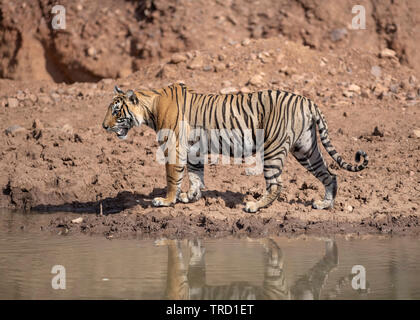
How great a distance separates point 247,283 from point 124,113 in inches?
145

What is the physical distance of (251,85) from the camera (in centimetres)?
1298

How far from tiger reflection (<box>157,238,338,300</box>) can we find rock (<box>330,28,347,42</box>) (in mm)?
8022

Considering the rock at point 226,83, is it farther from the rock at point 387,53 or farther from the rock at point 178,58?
the rock at point 387,53

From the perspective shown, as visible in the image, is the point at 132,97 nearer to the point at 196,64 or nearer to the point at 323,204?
the point at 323,204

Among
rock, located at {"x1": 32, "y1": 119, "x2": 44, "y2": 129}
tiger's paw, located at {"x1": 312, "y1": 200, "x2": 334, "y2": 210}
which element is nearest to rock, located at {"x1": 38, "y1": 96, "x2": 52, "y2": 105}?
rock, located at {"x1": 32, "y1": 119, "x2": 44, "y2": 129}

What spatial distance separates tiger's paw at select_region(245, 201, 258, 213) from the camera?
844 cm

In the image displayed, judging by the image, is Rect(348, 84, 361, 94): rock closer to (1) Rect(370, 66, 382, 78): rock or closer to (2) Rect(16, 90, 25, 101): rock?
(1) Rect(370, 66, 382, 78): rock

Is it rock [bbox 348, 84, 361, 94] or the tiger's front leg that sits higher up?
rock [bbox 348, 84, 361, 94]

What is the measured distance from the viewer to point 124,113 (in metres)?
8.79

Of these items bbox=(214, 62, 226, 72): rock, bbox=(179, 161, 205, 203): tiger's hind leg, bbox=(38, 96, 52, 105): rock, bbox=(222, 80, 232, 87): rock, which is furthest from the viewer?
bbox=(38, 96, 52, 105): rock

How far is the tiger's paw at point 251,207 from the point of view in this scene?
8.44 m

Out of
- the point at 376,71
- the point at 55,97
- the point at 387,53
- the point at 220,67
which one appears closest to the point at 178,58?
the point at 220,67
